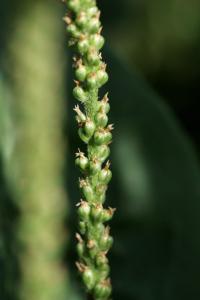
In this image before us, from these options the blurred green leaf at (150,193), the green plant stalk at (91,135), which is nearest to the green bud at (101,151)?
the green plant stalk at (91,135)

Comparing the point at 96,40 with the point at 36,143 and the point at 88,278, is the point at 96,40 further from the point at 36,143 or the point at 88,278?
the point at 36,143

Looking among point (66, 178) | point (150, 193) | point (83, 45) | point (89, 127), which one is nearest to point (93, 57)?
point (83, 45)

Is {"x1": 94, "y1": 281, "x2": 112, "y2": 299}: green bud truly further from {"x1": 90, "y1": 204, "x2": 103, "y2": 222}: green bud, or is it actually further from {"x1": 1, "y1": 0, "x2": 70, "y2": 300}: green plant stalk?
{"x1": 1, "y1": 0, "x2": 70, "y2": 300}: green plant stalk

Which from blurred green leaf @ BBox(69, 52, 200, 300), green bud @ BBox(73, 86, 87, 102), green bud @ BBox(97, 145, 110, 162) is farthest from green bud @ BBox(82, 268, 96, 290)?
blurred green leaf @ BBox(69, 52, 200, 300)

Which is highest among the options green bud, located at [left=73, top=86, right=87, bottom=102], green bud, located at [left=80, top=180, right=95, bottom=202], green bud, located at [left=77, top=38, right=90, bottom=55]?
green bud, located at [left=77, top=38, right=90, bottom=55]

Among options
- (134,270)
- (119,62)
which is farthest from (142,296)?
(119,62)

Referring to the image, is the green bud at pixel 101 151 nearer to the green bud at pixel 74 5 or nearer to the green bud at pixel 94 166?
the green bud at pixel 94 166
